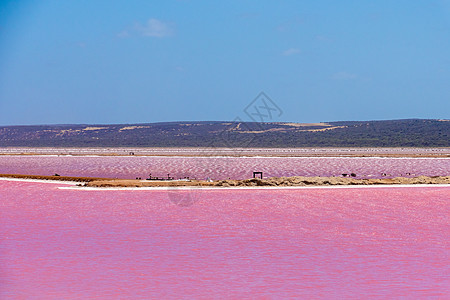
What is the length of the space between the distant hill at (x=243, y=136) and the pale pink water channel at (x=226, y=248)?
83950 millimetres

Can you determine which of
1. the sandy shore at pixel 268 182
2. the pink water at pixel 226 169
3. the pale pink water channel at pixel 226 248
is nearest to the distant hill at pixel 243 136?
the pink water at pixel 226 169

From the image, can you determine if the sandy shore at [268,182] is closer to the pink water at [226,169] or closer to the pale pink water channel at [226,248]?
the pale pink water channel at [226,248]

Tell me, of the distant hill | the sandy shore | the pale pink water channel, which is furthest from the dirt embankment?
the distant hill

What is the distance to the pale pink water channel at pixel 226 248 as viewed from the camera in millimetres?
8703

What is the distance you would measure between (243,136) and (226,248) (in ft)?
416

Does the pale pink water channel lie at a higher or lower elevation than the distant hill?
lower

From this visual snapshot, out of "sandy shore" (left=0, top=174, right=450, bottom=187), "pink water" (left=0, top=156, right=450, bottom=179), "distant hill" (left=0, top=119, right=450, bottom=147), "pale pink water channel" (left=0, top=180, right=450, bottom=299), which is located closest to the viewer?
"pale pink water channel" (left=0, top=180, right=450, bottom=299)

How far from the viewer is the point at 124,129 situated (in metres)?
174

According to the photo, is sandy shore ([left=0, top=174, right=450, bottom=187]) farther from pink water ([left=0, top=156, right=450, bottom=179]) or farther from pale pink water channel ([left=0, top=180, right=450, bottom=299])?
pink water ([left=0, top=156, right=450, bottom=179])

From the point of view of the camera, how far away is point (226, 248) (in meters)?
11.6

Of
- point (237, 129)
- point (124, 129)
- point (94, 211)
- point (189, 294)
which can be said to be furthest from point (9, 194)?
point (124, 129)

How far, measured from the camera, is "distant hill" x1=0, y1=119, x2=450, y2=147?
11238 centimetres

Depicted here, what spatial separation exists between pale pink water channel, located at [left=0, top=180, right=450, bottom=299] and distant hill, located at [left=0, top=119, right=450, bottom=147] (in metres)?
83.9

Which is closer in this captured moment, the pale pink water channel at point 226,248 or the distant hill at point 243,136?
the pale pink water channel at point 226,248
